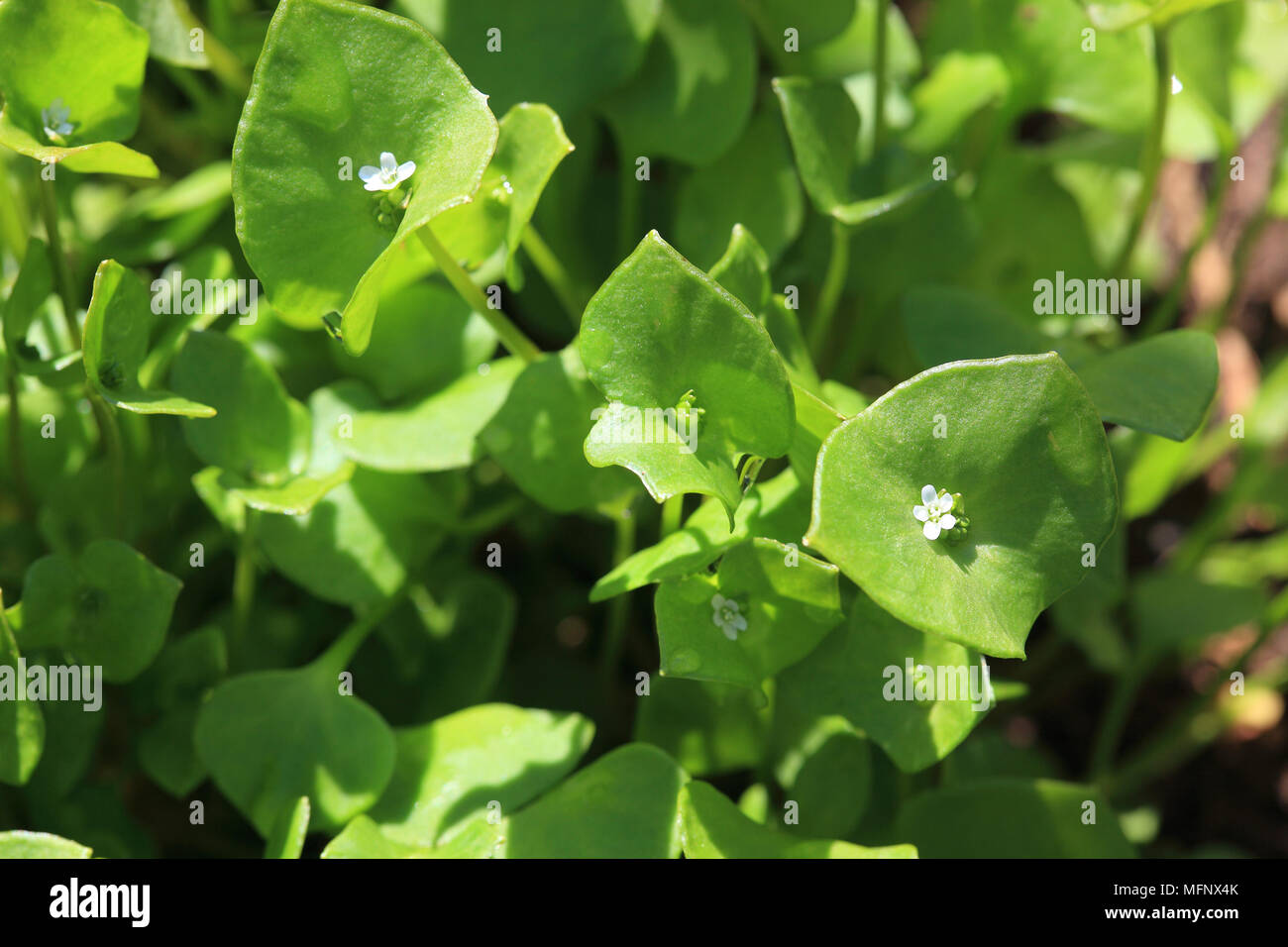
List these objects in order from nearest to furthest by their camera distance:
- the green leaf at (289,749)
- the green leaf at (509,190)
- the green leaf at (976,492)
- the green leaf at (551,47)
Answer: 1. the green leaf at (976,492)
2. the green leaf at (509,190)
3. the green leaf at (289,749)
4. the green leaf at (551,47)

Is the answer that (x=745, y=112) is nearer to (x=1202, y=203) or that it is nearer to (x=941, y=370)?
(x=941, y=370)

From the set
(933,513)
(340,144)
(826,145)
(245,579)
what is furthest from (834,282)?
(245,579)

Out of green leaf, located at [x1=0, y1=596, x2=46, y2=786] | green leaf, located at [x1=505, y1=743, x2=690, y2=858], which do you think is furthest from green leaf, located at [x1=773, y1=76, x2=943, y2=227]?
green leaf, located at [x1=0, y1=596, x2=46, y2=786]

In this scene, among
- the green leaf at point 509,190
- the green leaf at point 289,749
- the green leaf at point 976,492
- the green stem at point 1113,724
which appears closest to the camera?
the green leaf at point 976,492

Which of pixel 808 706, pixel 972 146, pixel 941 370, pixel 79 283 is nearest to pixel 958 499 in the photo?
pixel 941 370

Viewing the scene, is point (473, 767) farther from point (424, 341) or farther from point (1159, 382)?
point (1159, 382)

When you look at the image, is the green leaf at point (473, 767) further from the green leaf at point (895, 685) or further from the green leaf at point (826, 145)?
the green leaf at point (826, 145)

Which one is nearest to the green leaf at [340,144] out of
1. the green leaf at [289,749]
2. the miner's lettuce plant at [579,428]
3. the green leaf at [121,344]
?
the miner's lettuce plant at [579,428]
